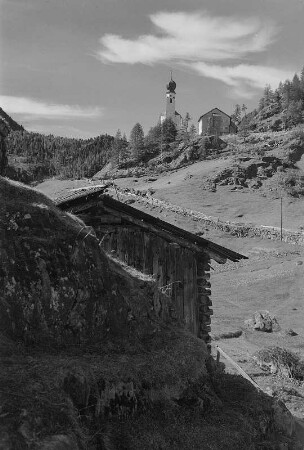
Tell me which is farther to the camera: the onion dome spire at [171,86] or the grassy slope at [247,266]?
the onion dome spire at [171,86]

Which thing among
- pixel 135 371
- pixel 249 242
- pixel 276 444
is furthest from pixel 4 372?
pixel 249 242

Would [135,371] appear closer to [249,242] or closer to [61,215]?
[61,215]

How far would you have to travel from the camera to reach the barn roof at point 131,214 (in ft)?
42.2

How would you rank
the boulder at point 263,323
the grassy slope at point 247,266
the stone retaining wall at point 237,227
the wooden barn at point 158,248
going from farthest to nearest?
1. the stone retaining wall at point 237,227
2. the boulder at point 263,323
3. the grassy slope at point 247,266
4. the wooden barn at point 158,248

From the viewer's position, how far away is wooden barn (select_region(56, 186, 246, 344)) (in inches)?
524

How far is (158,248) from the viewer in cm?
1433

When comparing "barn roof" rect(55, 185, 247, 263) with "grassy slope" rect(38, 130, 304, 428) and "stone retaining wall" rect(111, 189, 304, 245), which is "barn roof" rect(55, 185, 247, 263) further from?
"stone retaining wall" rect(111, 189, 304, 245)

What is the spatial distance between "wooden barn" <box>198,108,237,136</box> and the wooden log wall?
429ft

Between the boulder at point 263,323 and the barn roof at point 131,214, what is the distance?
38.6ft

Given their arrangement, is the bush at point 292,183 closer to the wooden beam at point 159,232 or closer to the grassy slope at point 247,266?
the grassy slope at point 247,266

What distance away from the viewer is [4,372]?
6227 mm

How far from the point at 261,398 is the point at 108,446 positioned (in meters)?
4.79

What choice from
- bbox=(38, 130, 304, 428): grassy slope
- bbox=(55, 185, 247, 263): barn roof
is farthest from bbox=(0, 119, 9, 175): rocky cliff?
bbox=(38, 130, 304, 428): grassy slope

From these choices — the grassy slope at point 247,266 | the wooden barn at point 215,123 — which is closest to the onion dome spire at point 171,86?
the wooden barn at point 215,123
